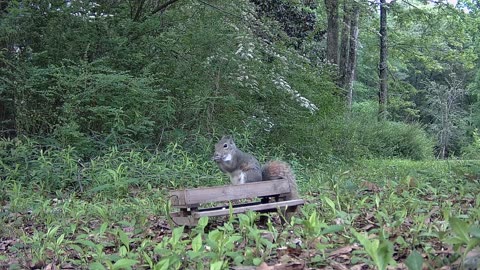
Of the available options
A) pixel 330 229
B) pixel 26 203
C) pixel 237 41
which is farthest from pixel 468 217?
pixel 237 41

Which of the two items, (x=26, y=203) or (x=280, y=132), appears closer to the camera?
(x=26, y=203)

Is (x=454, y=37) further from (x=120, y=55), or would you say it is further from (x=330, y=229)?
(x=330, y=229)

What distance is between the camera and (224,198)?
4.78m

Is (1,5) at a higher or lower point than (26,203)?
higher

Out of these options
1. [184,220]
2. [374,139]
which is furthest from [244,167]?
[374,139]

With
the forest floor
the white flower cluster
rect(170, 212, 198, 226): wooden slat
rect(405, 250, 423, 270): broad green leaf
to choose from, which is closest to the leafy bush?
the white flower cluster

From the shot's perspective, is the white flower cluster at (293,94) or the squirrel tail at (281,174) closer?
the squirrel tail at (281,174)

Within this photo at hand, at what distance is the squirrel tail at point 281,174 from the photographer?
529 cm

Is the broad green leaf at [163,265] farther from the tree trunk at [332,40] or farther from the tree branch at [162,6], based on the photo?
the tree trunk at [332,40]

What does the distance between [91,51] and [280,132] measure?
410cm

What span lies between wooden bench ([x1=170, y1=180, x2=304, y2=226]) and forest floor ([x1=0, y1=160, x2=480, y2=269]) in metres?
0.13

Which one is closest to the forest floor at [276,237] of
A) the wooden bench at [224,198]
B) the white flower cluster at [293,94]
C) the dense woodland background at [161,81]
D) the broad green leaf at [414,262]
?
the broad green leaf at [414,262]

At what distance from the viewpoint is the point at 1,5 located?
10.3 m

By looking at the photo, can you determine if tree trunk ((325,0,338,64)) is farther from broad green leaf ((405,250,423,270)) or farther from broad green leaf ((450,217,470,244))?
broad green leaf ((405,250,423,270))
